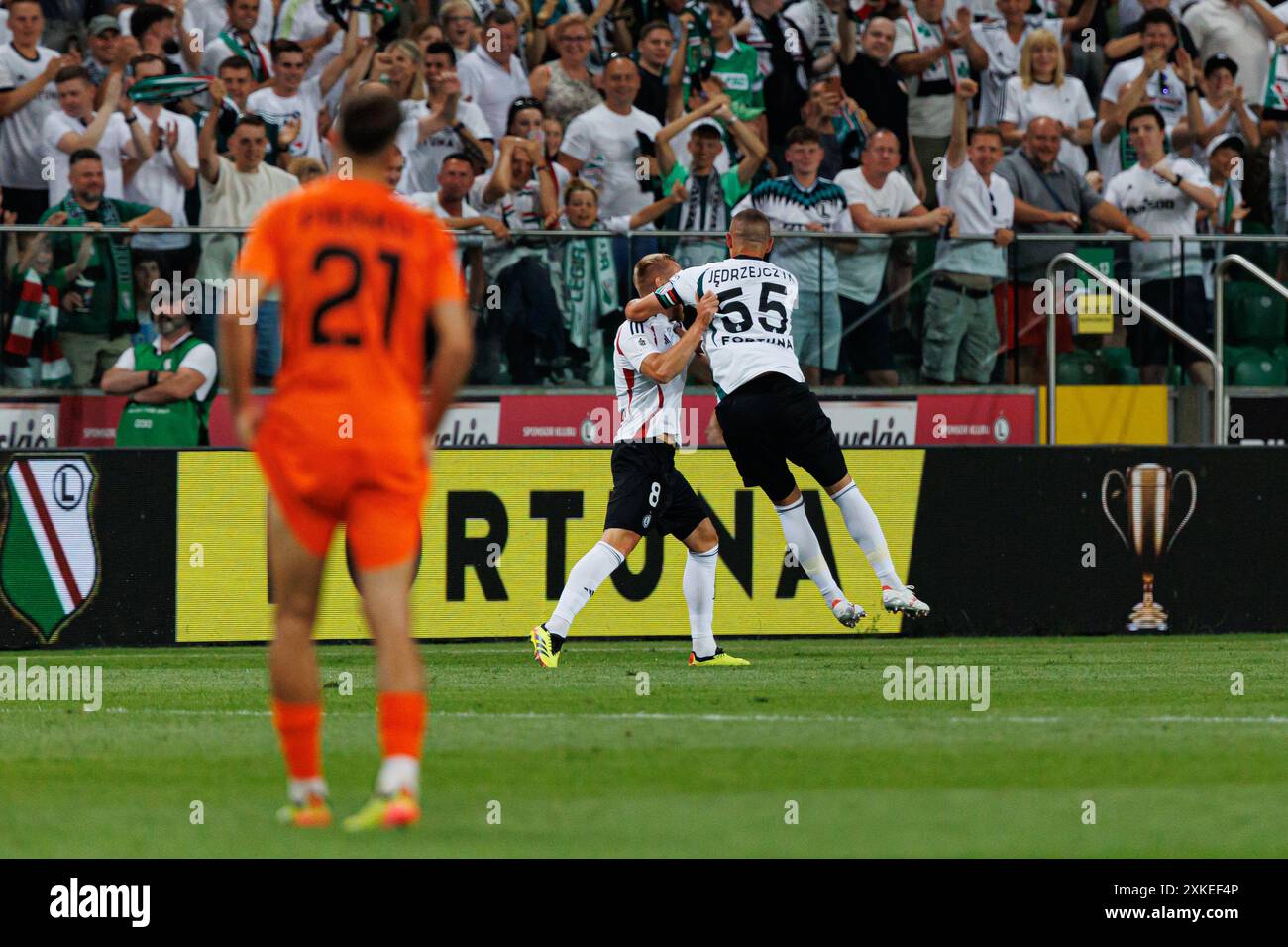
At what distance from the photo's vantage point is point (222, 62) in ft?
57.7

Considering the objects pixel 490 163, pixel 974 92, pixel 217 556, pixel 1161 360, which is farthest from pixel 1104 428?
pixel 217 556

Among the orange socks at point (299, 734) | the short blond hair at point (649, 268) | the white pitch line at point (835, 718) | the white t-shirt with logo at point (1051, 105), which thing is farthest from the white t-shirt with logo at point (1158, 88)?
the orange socks at point (299, 734)

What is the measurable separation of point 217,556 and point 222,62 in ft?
15.7

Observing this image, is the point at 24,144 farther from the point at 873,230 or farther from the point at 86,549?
the point at 873,230

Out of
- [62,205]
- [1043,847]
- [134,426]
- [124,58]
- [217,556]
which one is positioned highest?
[124,58]

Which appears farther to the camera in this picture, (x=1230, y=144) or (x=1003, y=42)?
(x=1003, y=42)

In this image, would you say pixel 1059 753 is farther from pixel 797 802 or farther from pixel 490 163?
pixel 490 163

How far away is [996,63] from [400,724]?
1522 centimetres

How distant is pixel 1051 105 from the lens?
20.0m

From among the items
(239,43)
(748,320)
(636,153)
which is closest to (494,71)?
(636,153)

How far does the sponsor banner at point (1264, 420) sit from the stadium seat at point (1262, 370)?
0.44ft

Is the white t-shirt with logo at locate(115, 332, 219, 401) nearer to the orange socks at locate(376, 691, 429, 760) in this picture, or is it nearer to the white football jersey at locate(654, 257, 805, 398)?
the white football jersey at locate(654, 257, 805, 398)

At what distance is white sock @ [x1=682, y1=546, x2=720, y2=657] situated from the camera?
42.3ft

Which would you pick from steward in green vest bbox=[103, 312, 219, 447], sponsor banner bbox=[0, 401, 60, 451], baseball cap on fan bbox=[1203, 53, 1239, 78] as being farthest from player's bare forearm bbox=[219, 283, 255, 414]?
baseball cap on fan bbox=[1203, 53, 1239, 78]
